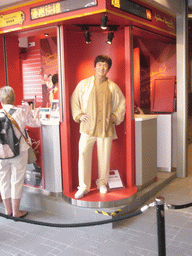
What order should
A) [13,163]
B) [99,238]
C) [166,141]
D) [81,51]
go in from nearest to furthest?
1. [99,238]
2. [13,163]
3. [81,51]
4. [166,141]

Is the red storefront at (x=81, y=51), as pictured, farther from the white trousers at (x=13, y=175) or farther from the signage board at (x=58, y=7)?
the white trousers at (x=13, y=175)

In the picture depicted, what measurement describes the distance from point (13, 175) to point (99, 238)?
129 centimetres

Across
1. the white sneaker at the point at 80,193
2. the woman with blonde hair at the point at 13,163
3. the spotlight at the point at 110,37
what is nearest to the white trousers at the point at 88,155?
the white sneaker at the point at 80,193

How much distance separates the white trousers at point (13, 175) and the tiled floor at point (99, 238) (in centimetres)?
39

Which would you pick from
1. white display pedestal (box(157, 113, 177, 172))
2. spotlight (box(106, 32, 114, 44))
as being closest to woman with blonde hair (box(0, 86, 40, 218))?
spotlight (box(106, 32, 114, 44))

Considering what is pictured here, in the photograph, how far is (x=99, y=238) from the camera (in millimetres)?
3137

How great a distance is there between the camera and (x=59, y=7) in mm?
3529

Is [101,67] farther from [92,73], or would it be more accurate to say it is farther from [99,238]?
[99,238]

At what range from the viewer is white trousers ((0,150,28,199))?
11.4 ft

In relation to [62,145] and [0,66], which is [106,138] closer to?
[62,145]

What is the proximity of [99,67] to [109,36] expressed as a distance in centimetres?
46

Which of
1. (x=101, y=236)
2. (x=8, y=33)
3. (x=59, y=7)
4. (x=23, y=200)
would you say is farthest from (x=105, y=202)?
(x=8, y=33)

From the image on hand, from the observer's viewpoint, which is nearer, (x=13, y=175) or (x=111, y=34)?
(x=13, y=175)

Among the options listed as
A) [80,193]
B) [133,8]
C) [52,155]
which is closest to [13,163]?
[52,155]
